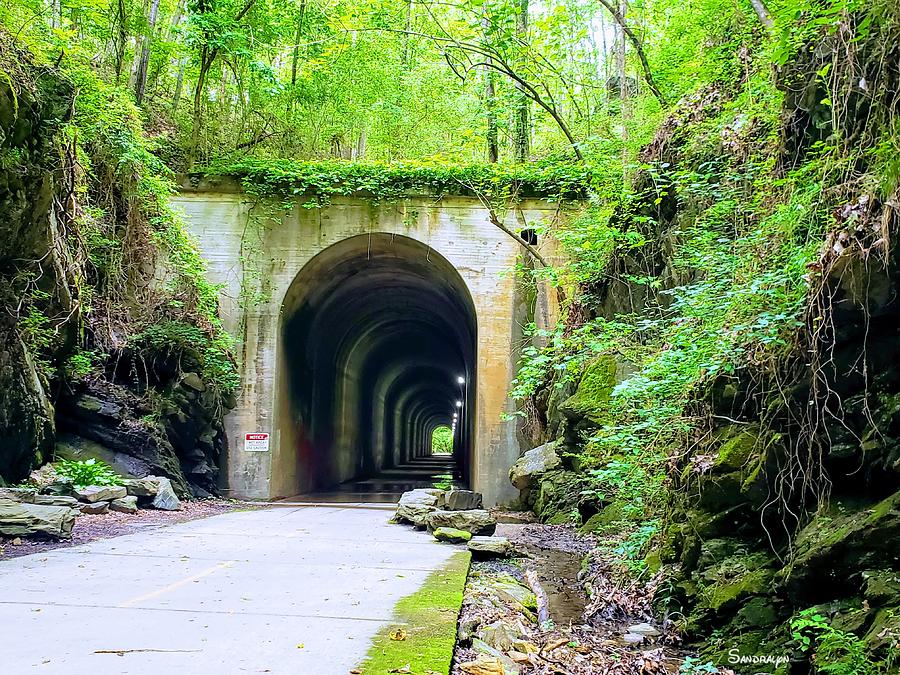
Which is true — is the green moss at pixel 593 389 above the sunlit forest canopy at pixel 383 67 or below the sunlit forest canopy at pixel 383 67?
below

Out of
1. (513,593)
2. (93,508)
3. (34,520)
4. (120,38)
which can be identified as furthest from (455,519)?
(120,38)

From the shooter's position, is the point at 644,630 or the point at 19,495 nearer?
the point at 644,630

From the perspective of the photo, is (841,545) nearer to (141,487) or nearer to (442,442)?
(141,487)

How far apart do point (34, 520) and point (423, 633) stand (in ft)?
15.4

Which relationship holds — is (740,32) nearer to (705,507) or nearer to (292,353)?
(705,507)

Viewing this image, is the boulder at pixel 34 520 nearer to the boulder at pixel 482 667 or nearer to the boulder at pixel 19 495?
the boulder at pixel 19 495

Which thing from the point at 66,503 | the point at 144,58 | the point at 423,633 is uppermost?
the point at 144,58

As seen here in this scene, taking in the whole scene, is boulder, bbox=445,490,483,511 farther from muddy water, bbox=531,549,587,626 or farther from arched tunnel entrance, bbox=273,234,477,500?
arched tunnel entrance, bbox=273,234,477,500

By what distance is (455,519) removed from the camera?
7.57 metres

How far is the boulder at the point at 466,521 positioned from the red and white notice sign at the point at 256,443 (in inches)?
234

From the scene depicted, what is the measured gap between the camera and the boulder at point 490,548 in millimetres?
6254

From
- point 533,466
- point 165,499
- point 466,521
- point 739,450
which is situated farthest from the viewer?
point 533,466

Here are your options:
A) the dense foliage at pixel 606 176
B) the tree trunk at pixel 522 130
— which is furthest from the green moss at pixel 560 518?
the tree trunk at pixel 522 130

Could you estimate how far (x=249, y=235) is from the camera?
1329 cm
